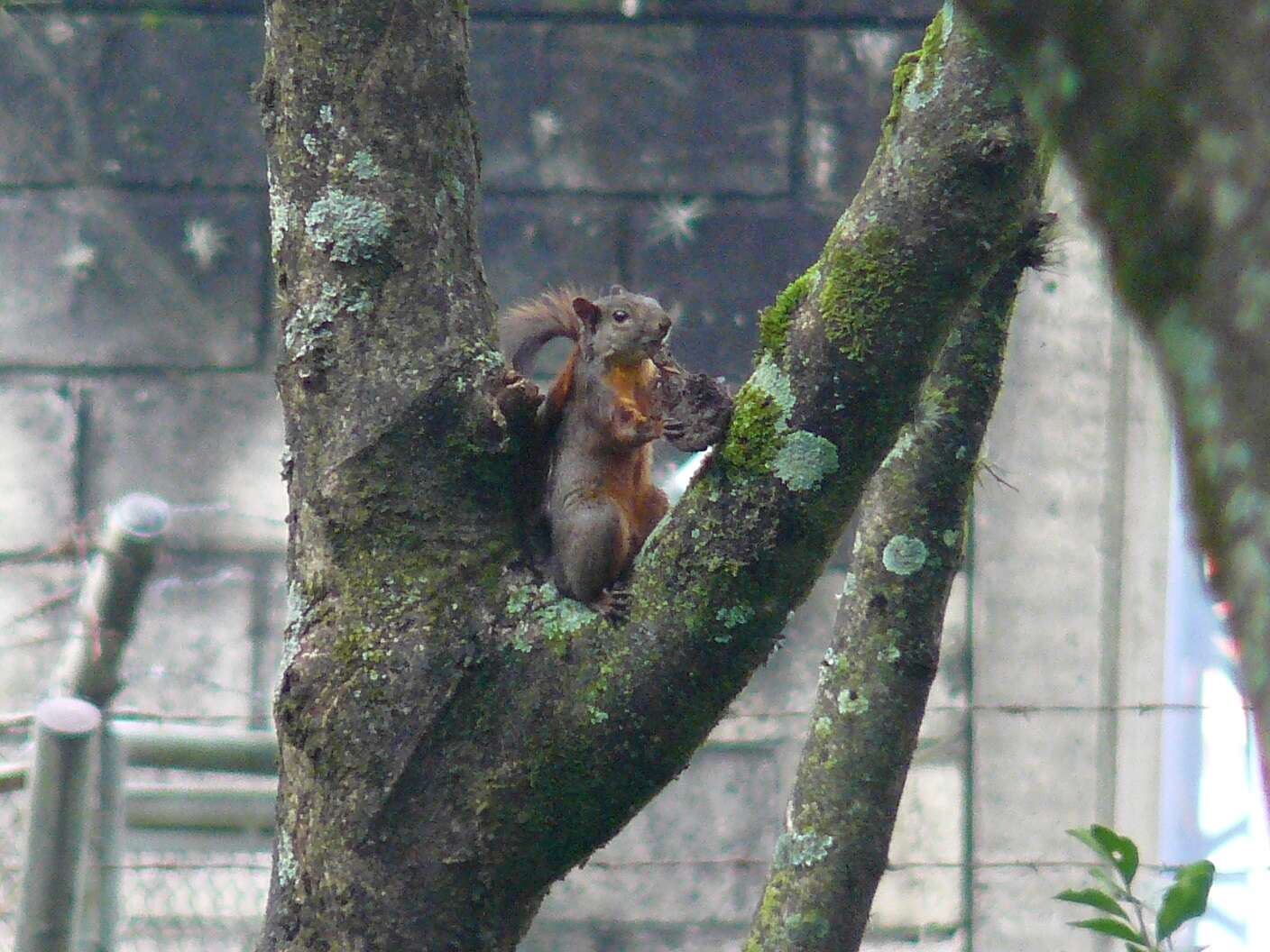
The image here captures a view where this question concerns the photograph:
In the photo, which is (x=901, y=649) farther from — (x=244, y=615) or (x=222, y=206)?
(x=222, y=206)

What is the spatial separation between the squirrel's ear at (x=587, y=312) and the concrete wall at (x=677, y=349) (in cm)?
166

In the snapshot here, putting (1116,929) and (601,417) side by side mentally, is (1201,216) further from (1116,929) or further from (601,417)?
(601,417)

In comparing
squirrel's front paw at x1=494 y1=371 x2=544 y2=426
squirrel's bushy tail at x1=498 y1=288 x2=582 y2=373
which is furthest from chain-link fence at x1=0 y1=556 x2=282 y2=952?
squirrel's front paw at x1=494 y1=371 x2=544 y2=426

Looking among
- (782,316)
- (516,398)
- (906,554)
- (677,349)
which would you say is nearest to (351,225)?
(516,398)

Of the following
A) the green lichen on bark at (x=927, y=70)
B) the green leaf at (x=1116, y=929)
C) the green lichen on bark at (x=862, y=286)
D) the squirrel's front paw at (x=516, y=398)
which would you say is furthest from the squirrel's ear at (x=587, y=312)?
the green leaf at (x=1116, y=929)

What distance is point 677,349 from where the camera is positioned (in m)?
5.05

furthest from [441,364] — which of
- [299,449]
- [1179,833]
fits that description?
[1179,833]

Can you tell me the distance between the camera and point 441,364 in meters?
2.08

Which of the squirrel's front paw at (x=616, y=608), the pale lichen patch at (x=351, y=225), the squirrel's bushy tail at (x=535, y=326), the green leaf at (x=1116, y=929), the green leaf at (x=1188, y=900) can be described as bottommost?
the green leaf at (x=1116, y=929)

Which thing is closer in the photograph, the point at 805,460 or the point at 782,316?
the point at 805,460

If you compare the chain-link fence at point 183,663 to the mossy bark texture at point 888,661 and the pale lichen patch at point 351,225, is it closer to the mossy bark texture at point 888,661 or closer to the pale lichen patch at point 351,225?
the mossy bark texture at point 888,661

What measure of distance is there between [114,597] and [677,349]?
252cm

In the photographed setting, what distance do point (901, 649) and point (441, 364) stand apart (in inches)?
38.5

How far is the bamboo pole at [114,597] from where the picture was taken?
289cm
